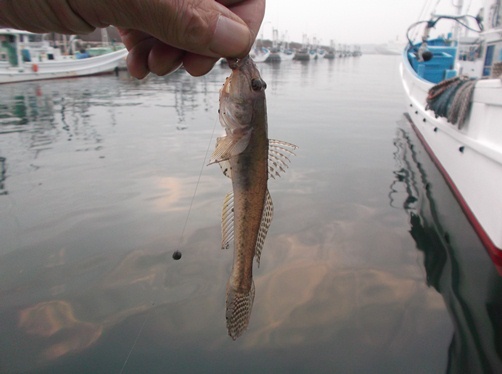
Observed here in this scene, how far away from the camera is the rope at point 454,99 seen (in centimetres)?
846

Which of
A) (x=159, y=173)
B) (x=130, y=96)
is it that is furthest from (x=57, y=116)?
(x=159, y=173)

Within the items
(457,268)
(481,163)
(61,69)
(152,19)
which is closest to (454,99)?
(481,163)

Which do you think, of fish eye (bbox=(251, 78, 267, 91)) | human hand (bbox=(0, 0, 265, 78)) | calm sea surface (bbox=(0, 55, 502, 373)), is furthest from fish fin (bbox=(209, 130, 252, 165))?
calm sea surface (bbox=(0, 55, 502, 373))

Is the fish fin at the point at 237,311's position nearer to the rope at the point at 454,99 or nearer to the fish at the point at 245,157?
the fish at the point at 245,157

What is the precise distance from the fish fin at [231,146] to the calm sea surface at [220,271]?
9.44ft

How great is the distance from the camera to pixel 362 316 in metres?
5.36

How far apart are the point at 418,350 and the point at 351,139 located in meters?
10.6

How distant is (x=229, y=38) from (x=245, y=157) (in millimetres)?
792

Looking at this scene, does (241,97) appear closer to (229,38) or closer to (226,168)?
(229,38)

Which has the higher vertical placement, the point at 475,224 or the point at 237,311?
the point at 237,311

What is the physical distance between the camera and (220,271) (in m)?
6.27

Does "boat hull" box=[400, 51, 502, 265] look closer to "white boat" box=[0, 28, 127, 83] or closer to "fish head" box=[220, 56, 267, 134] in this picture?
"fish head" box=[220, 56, 267, 134]

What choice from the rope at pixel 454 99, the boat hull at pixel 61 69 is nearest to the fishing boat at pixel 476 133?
the rope at pixel 454 99

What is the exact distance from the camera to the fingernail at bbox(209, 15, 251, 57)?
7.83 ft
